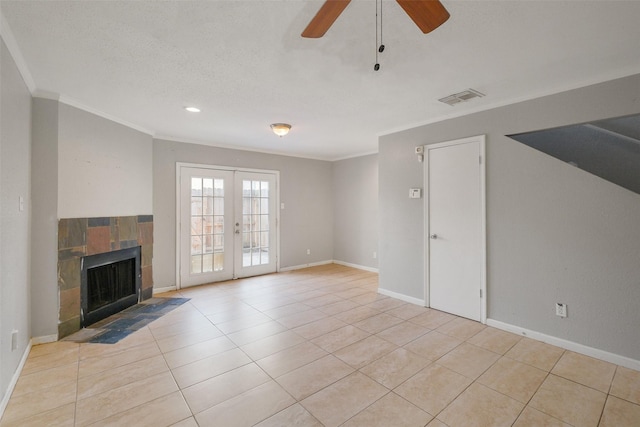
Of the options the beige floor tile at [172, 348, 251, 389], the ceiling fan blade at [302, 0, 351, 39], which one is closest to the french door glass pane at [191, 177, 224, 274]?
the beige floor tile at [172, 348, 251, 389]

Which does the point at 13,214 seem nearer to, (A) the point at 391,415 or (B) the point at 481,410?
(A) the point at 391,415

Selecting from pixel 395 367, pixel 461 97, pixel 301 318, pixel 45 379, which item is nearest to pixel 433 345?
pixel 395 367

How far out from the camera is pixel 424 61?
2.25m

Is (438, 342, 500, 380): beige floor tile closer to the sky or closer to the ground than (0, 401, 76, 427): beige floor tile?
closer to the sky

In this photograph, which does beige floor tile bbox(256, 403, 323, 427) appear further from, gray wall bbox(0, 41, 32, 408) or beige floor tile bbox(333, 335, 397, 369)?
gray wall bbox(0, 41, 32, 408)

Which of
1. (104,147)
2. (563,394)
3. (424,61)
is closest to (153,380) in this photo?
(104,147)

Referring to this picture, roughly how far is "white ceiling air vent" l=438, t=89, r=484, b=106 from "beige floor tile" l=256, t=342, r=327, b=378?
2.86 m

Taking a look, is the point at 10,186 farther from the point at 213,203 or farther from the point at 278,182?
the point at 278,182

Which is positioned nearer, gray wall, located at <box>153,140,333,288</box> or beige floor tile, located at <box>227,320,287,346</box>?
beige floor tile, located at <box>227,320,287,346</box>

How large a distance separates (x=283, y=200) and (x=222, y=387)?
4.16 meters

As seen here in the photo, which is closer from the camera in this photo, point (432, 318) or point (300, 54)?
point (300, 54)

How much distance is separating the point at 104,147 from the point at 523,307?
5.16m

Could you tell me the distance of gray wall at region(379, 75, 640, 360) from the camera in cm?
243

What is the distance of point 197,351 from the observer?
8.80ft
